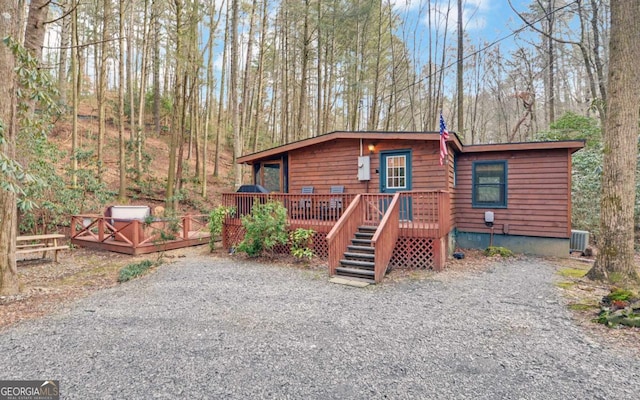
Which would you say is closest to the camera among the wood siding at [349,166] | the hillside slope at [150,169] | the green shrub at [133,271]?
the green shrub at [133,271]

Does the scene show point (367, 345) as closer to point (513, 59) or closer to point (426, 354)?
point (426, 354)

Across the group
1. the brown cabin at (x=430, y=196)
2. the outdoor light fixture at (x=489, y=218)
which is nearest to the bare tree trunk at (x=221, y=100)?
the brown cabin at (x=430, y=196)

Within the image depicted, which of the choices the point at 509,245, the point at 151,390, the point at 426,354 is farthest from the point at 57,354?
the point at 509,245

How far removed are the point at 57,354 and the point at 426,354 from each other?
361cm

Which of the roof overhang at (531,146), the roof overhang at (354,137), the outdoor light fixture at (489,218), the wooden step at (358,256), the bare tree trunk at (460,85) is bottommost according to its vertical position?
the wooden step at (358,256)

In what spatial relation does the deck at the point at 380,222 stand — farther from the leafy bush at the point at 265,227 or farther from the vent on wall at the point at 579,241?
the vent on wall at the point at 579,241

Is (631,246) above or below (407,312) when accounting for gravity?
above

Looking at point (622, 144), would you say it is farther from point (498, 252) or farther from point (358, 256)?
point (358, 256)

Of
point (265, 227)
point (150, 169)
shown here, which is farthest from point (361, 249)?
point (150, 169)

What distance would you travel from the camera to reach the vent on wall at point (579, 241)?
841cm

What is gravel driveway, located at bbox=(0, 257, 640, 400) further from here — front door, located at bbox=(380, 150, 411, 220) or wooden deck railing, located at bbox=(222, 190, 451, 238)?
front door, located at bbox=(380, 150, 411, 220)

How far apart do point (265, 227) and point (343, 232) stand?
1989 millimetres

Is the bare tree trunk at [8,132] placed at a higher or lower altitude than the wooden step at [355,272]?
higher

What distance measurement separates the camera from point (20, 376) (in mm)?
2682
